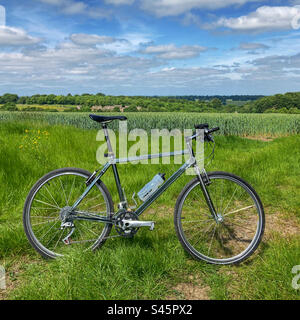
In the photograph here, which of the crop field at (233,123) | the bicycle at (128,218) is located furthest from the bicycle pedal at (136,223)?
the crop field at (233,123)

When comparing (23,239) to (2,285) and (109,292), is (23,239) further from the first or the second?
(109,292)

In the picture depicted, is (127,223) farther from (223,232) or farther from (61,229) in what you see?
(223,232)

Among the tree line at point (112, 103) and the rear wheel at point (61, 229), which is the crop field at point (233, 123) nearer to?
the tree line at point (112, 103)

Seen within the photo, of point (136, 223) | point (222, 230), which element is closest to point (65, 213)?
point (136, 223)

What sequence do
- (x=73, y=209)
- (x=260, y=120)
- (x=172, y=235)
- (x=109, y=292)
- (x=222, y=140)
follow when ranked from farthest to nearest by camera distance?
(x=260, y=120), (x=222, y=140), (x=172, y=235), (x=73, y=209), (x=109, y=292)

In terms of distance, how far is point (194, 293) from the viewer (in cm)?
265

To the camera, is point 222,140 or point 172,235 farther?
point 222,140

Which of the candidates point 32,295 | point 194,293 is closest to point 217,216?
point 194,293

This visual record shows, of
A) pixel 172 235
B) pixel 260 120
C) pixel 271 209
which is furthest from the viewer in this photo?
pixel 260 120

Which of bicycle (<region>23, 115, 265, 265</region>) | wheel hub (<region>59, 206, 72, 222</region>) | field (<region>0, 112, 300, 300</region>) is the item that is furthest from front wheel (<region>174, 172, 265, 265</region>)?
wheel hub (<region>59, 206, 72, 222</region>)

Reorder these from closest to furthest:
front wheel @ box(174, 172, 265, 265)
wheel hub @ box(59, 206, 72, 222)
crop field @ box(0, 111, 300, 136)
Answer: front wheel @ box(174, 172, 265, 265)
wheel hub @ box(59, 206, 72, 222)
crop field @ box(0, 111, 300, 136)

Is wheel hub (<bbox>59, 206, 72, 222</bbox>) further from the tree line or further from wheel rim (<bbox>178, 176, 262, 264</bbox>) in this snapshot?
the tree line

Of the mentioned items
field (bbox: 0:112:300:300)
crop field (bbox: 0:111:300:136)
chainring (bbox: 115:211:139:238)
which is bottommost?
field (bbox: 0:112:300:300)

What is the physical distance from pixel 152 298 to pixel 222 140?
10912 millimetres
